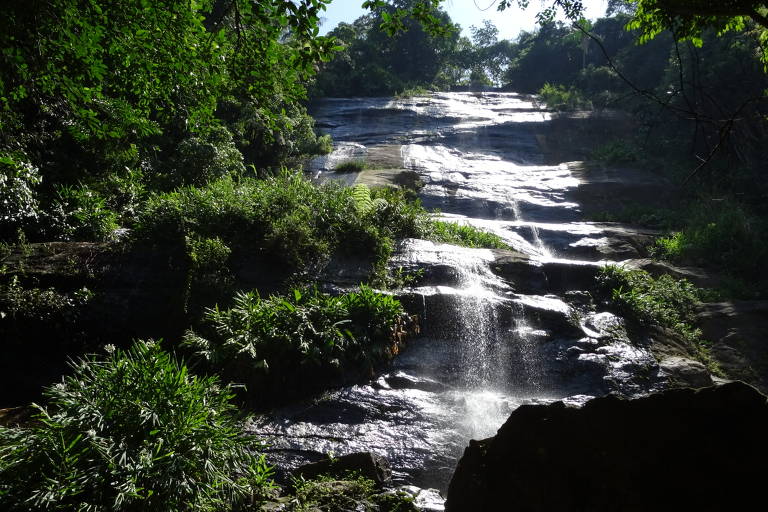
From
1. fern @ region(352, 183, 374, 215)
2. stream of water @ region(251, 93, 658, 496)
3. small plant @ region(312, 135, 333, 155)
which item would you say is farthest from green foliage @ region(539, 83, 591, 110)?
fern @ region(352, 183, 374, 215)

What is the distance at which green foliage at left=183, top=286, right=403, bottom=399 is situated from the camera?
6898mm

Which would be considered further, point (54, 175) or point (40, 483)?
point (54, 175)

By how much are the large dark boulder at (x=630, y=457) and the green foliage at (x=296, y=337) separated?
3.79 m

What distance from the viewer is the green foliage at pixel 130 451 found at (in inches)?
155

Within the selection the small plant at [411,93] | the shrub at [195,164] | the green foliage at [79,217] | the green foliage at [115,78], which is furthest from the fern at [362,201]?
the small plant at [411,93]

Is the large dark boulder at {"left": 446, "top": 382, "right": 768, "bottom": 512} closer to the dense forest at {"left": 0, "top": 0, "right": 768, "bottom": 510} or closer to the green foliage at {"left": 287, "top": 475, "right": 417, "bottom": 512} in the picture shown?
the green foliage at {"left": 287, "top": 475, "right": 417, "bottom": 512}

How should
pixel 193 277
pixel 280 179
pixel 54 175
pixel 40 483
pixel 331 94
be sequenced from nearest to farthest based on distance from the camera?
pixel 40 483
pixel 193 277
pixel 54 175
pixel 280 179
pixel 331 94

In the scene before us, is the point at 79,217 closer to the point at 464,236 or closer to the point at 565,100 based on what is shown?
the point at 464,236

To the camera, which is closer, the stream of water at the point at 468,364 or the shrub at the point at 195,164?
the stream of water at the point at 468,364

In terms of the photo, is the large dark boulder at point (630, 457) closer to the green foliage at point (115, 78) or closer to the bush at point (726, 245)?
the green foliage at point (115, 78)

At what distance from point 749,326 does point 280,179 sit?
1038 cm

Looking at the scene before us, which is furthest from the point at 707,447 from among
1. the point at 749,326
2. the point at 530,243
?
the point at 530,243

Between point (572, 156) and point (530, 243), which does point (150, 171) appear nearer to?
point (530, 243)

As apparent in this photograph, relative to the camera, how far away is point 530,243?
13.7 meters
